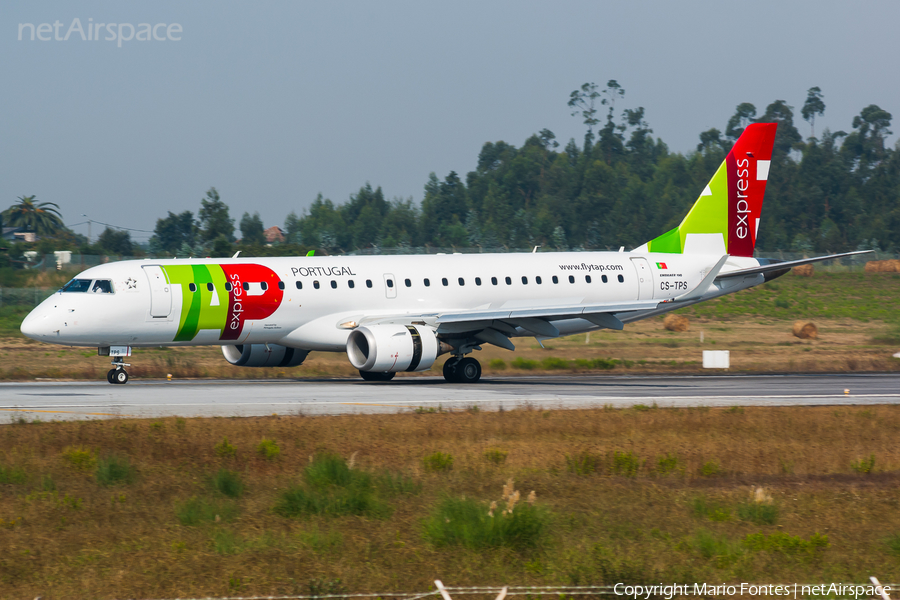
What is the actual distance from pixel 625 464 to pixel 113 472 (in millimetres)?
7500

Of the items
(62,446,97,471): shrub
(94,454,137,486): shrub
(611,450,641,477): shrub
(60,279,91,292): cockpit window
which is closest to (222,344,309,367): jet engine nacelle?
(60,279,91,292): cockpit window

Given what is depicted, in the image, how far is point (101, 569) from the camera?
1021 cm

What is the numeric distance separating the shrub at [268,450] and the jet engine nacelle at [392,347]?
12.2 meters

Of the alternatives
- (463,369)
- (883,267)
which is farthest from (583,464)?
(883,267)

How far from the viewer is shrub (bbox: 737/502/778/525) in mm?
12469

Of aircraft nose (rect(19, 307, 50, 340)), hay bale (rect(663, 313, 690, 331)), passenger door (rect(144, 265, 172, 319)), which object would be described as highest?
passenger door (rect(144, 265, 172, 319))

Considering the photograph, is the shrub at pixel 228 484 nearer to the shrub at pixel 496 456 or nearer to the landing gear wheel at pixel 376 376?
the shrub at pixel 496 456

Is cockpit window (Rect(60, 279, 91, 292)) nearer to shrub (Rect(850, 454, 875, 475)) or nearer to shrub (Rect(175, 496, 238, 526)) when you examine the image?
shrub (Rect(175, 496, 238, 526))

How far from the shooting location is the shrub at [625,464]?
1595 cm

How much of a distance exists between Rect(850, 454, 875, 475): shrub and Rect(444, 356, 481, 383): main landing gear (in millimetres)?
17086

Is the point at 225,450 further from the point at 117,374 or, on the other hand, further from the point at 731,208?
the point at 731,208

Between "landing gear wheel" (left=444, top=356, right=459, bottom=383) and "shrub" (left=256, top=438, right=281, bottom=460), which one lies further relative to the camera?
"landing gear wheel" (left=444, top=356, right=459, bottom=383)

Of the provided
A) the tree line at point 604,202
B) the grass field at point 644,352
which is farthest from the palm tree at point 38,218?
the grass field at point 644,352

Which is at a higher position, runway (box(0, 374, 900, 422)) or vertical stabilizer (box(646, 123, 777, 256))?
vertical stabilizer (box(646, 123, 777, 256))
